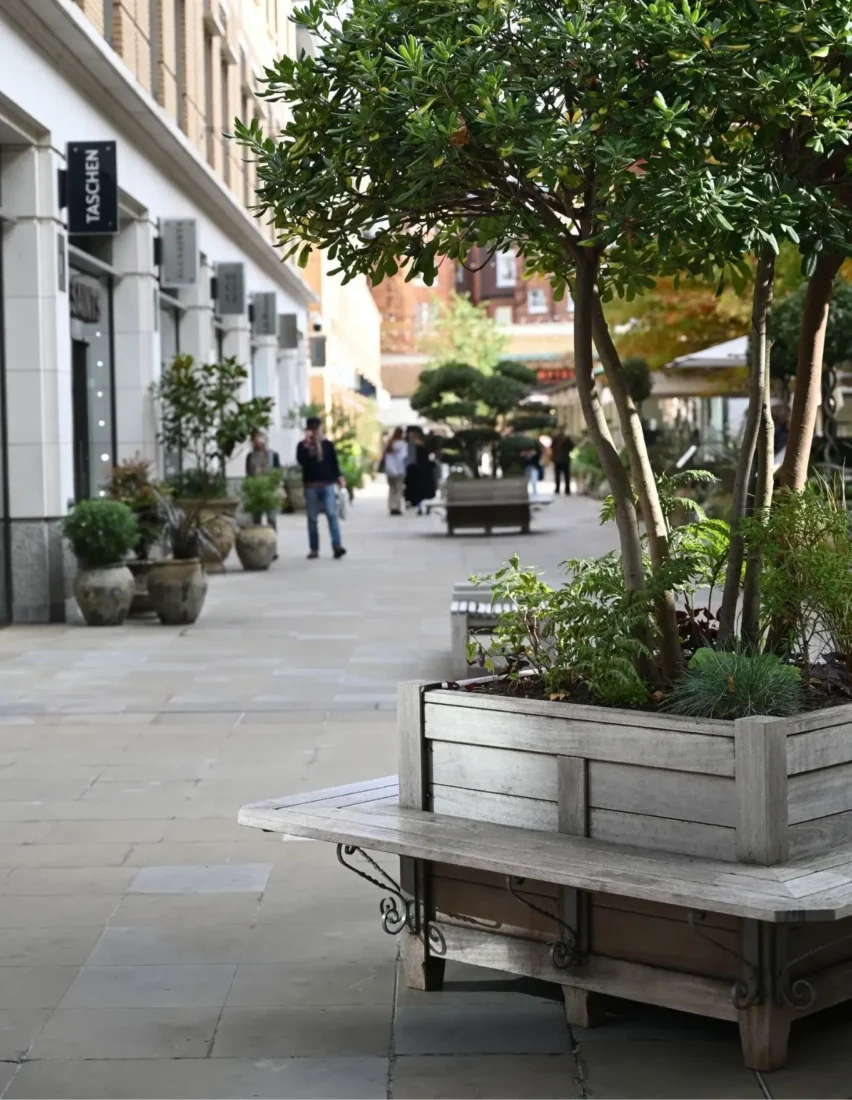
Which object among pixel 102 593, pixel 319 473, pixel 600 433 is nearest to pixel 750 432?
pixel 600 433

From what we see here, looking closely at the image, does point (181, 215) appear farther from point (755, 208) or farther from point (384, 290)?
point (384, 290)

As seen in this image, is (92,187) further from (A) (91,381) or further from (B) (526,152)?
(B) (526,152)

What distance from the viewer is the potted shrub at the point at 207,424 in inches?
803

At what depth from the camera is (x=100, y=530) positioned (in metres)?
14.4

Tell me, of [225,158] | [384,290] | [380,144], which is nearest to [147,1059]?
[380,144]

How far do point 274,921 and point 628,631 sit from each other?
62.5 inches

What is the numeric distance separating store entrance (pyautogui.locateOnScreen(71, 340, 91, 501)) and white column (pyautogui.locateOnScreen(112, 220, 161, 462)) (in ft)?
4.33

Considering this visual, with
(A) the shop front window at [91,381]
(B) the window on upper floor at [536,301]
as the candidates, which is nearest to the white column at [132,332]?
(A) the shop front window at [91,381]

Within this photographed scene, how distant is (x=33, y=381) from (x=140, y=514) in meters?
1.68

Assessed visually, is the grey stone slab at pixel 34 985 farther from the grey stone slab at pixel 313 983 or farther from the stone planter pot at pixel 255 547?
the stone planter pot at pixel 255 547

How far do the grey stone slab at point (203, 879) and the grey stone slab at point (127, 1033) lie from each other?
1261mm

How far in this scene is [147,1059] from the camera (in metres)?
4.27

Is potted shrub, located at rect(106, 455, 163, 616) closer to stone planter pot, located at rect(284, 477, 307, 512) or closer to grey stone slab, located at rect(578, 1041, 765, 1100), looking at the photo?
grey stone slab, located at rect(578, 1041, 765, 1100)

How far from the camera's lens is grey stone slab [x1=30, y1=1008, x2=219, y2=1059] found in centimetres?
433
